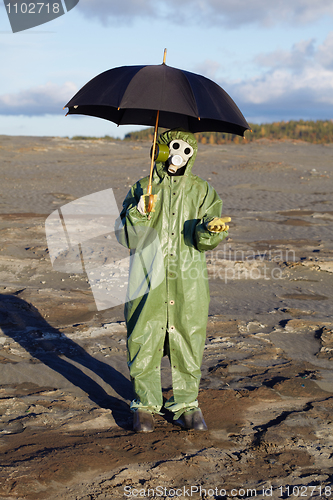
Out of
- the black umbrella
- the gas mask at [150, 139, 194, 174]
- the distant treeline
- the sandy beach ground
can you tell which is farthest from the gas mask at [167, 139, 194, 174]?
the distant treeline

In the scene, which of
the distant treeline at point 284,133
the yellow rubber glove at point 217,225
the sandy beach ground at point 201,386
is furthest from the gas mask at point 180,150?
the distant treeline at point 284,133

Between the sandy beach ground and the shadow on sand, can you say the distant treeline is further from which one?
the shadow on sand

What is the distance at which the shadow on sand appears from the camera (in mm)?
3594

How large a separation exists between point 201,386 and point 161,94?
2313 millimetres

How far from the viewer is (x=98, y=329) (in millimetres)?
4992

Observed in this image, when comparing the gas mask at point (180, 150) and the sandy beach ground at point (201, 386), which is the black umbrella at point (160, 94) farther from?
the sandy beach ground at point (201, 386)

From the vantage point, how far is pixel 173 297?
10.0ft

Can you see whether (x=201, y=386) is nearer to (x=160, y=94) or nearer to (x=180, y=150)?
(x=180, y=150)

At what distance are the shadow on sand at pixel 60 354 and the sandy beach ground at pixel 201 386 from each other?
0.01 m

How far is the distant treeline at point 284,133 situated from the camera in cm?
3419

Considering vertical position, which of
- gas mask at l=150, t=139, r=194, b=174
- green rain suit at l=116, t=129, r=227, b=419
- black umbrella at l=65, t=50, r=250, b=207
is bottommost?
green rain suit at l=116, t=129, r=227, b=419

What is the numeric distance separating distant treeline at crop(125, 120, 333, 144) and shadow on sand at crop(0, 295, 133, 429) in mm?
29149

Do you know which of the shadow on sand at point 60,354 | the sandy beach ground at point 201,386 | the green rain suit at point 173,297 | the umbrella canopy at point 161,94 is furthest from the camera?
the shadow on sand at point 60,354

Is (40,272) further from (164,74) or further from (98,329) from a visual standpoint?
(164,74)
